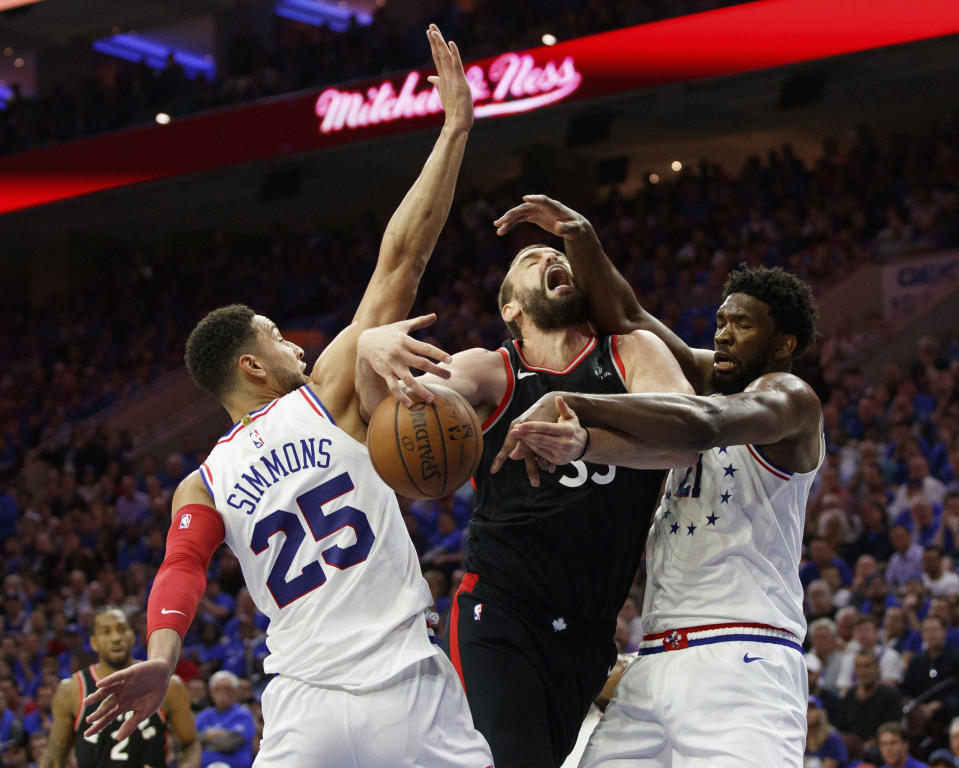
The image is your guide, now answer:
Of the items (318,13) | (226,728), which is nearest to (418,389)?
(226,728)

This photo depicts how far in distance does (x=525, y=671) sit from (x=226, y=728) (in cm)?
553

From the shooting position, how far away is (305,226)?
2208cm

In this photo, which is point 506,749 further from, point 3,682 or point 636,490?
point 3,682

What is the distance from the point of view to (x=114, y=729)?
6.53m

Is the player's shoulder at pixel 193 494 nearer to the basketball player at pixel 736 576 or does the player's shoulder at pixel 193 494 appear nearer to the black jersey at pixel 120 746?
the basketball player at pixel 736 576

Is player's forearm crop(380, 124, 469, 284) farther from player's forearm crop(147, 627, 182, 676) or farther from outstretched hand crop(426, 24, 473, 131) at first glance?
player's forearm crop(147, 627, 182, 676)

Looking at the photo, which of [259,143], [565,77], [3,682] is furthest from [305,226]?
[3,682]

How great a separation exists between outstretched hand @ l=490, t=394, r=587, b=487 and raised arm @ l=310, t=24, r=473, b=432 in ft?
2.09

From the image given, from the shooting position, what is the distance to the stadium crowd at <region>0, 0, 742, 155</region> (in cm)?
1578

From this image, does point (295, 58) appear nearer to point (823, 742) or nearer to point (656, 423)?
point (823, 742)

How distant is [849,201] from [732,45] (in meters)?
2.48

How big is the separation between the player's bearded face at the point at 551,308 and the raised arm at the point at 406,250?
0.49 m

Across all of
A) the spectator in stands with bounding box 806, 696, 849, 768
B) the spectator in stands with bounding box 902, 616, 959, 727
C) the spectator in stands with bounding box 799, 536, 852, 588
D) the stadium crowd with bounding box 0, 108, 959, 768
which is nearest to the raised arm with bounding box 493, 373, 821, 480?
the stadium crowd with bounding box 0, 108, 959, 768

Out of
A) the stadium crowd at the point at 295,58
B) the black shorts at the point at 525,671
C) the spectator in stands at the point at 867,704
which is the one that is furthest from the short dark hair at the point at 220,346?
the stadium crowd at the point at 295,58
